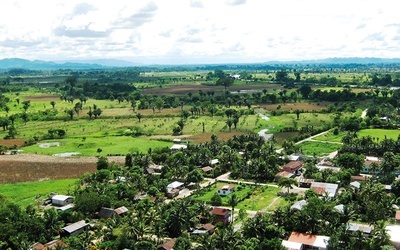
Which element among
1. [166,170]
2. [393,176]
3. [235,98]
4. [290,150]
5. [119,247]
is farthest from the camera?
[235,98]

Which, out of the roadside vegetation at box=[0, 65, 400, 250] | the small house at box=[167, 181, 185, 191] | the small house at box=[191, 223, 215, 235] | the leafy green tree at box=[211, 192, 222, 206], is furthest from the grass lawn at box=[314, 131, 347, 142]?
the small house at box=[191, 223, 215, 235]

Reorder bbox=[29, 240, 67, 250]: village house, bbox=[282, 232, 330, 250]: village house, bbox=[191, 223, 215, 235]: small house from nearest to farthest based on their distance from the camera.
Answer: bbox=[282, 232, 330, 250]: village house, bbox=[29, 240, 67, 250]: village house, bbox=[191, 223, 215, 235]: small house

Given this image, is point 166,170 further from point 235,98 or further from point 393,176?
point 235,98

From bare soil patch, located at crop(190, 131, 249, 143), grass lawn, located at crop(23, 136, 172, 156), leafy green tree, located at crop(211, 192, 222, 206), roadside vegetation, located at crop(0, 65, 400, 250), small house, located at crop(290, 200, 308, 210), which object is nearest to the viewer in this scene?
roadside vegetation, located at crop(0, 65, 400, 250)

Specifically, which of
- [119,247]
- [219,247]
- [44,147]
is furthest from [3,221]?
[44,147]

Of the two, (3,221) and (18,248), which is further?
(3,221)

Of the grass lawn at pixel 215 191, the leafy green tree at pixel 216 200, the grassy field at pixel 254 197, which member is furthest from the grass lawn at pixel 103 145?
the leafy green tree at pixel 216 200

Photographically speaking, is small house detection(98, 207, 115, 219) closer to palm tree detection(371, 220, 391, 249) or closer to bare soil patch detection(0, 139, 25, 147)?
palm tree detection(371, 220, 391, 249)
